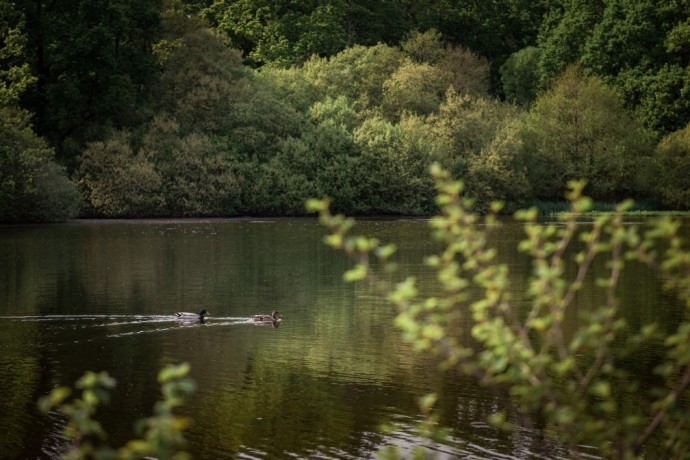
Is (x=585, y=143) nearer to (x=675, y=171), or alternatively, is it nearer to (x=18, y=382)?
(x=675, y=171)

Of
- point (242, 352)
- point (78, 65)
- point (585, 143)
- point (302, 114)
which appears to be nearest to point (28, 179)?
point (78, 65)

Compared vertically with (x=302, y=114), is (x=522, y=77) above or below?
above

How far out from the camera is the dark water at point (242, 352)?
16.3 metres

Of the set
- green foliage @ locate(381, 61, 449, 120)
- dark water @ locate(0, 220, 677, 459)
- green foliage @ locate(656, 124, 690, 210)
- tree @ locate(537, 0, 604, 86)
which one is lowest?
dark water @ locate(0, 220, 677, 459)

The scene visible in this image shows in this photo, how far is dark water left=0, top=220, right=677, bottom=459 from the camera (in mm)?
16297

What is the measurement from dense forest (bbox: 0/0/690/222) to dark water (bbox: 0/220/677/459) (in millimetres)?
27346

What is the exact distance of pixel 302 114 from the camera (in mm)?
83438

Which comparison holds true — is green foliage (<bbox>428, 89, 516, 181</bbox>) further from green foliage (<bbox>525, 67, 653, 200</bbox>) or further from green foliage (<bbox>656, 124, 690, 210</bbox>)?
green foliage (<bbox>656, 124, 690, 210</bbox>)

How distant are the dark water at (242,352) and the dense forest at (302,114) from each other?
27.3 metres

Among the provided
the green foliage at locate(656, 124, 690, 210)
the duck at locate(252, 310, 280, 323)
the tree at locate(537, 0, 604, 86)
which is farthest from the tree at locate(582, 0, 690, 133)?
the duck at locate(252, 310, 280, 323)

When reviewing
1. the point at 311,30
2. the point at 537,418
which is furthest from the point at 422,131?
the point at 537,418

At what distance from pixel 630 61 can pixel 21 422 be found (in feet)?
260

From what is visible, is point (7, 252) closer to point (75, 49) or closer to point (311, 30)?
point (75, 49)

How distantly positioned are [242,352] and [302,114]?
60751 mm
